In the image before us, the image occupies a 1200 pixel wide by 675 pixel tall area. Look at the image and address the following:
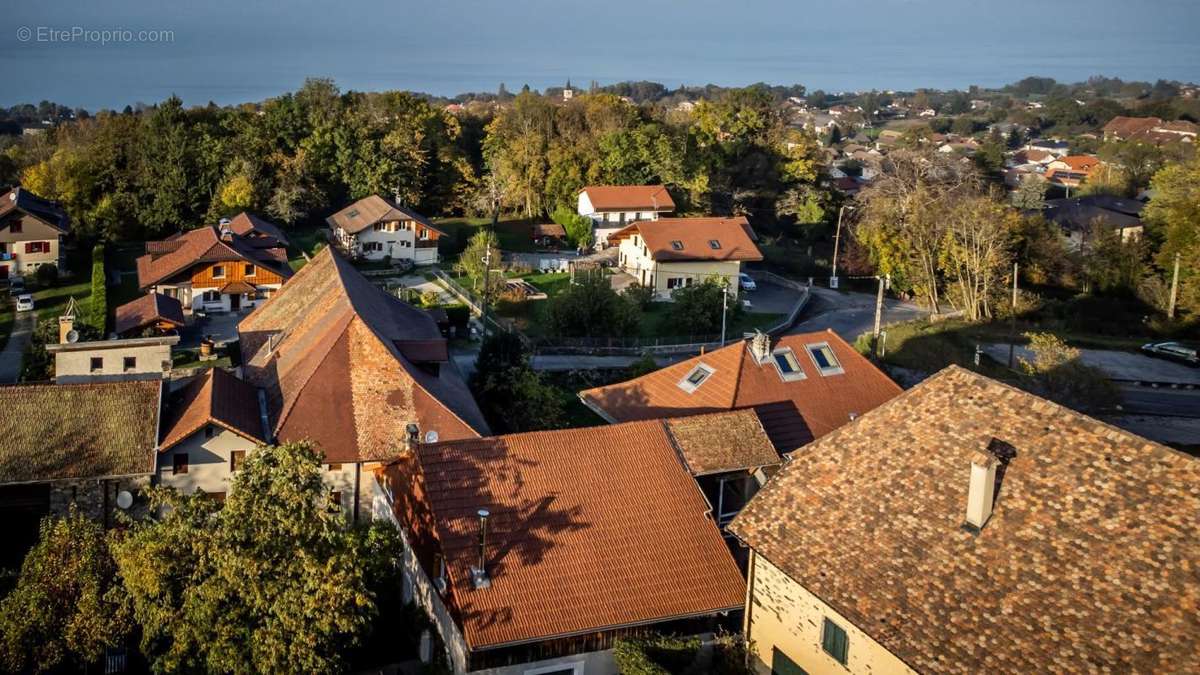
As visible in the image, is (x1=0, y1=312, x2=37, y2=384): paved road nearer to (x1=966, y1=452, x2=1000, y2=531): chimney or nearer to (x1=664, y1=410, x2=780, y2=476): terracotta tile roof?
(x1=664, y1=410, x2=780, y2=476): terracotta tile roof

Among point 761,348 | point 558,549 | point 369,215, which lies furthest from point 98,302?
point 558,549

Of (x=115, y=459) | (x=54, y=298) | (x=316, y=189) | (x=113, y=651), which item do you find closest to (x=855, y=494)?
(x=113, y=651)

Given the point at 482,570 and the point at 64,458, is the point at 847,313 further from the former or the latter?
the point at 64,458

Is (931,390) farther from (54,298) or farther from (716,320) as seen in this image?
(54,298)

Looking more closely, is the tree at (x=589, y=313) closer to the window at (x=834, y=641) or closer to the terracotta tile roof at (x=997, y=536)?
the terracotta tile roof at (x=997, y=536)

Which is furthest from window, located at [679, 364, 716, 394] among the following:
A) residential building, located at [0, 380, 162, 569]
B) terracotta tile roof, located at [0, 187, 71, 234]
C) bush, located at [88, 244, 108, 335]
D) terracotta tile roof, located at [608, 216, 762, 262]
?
terracotta tile roof, located at [0, 187, 71, 234]
